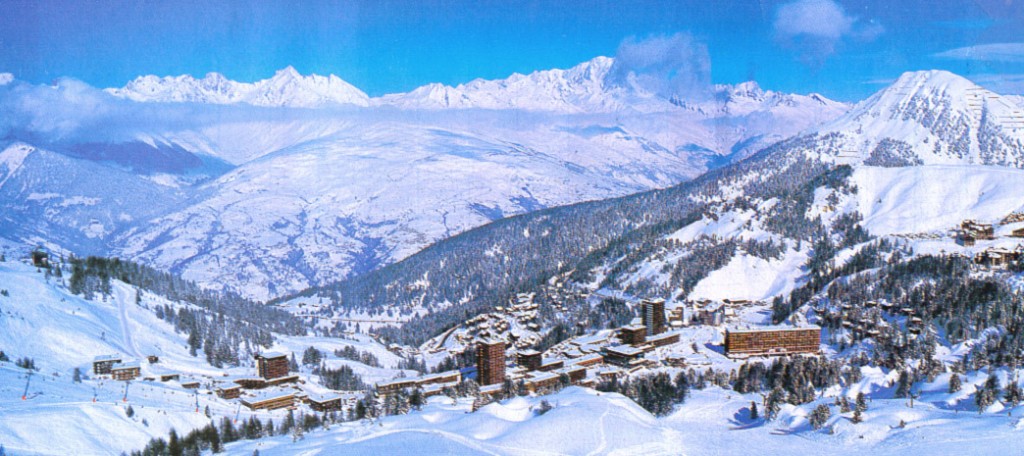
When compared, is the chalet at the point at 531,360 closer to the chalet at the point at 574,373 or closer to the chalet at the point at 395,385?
the chalet at the point at 574,373

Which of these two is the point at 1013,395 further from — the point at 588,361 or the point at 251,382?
the point at 251,382

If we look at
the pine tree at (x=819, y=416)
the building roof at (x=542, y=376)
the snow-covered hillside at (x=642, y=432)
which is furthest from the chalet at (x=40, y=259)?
the pine tree at (x=819, y=416)

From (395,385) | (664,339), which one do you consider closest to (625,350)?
(664,339)

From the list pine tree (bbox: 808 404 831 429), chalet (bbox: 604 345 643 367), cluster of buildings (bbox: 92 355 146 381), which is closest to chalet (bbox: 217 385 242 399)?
cluster of buildings (bbox: 92 355 146 381)

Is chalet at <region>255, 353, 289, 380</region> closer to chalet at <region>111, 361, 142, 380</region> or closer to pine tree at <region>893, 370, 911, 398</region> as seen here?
chalet at <region>111, 361, 142, 380</region>

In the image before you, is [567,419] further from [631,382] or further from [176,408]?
[176,408]

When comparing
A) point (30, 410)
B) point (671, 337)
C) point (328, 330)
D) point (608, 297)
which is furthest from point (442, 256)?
point (30, 410)
